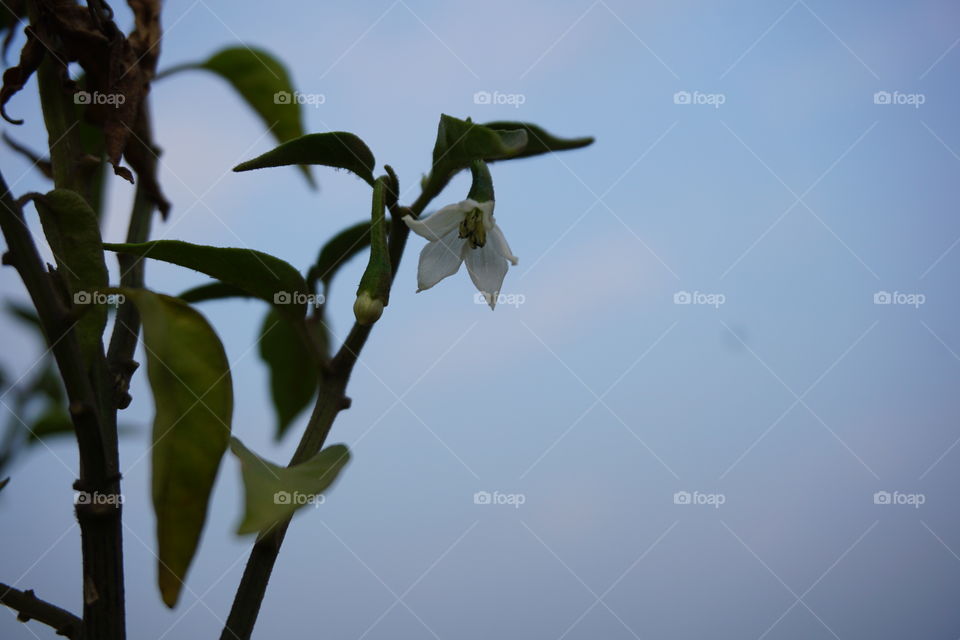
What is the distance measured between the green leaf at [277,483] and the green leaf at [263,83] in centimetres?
44

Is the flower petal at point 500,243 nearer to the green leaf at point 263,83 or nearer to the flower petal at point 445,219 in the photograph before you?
the flower petal at point 445,219

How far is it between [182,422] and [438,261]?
0.33m

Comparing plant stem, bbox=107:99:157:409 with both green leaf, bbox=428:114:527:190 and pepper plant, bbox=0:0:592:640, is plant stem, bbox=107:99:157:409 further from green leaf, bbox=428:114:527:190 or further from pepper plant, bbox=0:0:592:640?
green leaf, bbox=428:114:527:190

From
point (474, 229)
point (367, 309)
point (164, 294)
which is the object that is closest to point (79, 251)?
point (164, 294)

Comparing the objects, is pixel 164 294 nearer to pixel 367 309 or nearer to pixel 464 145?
pixel 367 309

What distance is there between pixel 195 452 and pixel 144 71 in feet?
1.48

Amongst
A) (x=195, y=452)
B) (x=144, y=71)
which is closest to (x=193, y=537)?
(x=195, y=452)

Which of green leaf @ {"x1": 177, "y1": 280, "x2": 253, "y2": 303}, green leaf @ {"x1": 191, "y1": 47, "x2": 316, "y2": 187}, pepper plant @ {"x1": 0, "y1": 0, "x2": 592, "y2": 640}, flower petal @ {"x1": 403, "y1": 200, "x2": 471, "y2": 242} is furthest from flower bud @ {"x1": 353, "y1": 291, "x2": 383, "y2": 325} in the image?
green leaf @ {"x1": 191, "y1": 47, "x2": 316, "y2": 187}

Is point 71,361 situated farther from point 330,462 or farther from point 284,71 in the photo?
point 284,71

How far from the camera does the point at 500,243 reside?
77 centimetres

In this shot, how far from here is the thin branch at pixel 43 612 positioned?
0.57m

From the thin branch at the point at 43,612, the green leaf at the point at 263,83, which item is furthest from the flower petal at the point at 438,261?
the thin branch at the point at 43,612

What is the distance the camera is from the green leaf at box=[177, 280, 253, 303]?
0.79m

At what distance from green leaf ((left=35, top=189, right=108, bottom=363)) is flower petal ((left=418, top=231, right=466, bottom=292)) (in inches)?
10.6
